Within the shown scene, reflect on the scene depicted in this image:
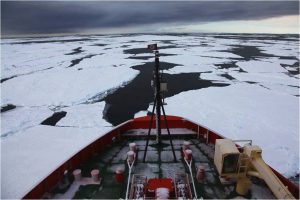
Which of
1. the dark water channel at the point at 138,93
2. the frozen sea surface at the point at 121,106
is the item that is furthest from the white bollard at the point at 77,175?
the dark water channel at the point at 138,93

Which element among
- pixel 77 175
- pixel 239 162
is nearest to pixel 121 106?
pixel 77 175

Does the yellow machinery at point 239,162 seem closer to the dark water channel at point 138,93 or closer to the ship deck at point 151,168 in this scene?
the ship deck at point 151,168

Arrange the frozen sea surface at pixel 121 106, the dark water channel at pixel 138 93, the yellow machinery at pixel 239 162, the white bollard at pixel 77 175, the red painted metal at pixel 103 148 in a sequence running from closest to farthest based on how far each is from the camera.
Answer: the yellow machinery at pixel 239 162
the red painted metal at pixel 103 148
the white bollard at pixel 77 175
the frozen sea surface at pixel 121 106
the dark water channel at pixel 138 93

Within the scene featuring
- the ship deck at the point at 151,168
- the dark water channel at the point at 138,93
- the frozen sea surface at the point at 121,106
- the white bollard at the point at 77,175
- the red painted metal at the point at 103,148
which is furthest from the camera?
the dark water channel at the point at 138,93

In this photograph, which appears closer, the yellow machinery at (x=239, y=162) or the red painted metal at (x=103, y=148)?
the yellow machinery at (x=239, y=162)

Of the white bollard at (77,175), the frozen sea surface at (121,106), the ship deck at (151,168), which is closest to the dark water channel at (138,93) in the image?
the frozen sea surface at (121,106)

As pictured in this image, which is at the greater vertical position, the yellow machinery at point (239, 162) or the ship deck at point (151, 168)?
the yellow machinery at point (239, 162)

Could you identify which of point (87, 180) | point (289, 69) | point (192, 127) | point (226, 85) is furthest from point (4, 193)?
point (289, 69)

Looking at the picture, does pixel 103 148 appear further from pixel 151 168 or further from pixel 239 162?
pixel 239 162
